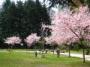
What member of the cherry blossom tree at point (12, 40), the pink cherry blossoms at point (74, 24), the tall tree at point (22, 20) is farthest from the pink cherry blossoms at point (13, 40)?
the pink cherry blossoms at point (74, 24)

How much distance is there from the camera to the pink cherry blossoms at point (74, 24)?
3425 cm

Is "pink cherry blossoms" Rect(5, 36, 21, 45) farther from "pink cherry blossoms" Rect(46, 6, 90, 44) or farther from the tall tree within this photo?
"pink cherry blossoms" Rect(46, 6, 90, 44)

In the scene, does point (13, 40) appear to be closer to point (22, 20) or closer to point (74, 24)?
point (22, 20)

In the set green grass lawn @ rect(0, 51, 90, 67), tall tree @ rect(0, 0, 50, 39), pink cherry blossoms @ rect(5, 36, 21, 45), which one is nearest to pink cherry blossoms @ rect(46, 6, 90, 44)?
green grass lawn @ rect(0, 51, 90, 67)

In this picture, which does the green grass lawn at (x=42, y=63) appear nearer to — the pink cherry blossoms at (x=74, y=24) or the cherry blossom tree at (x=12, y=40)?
the pink cherry blossoms at (x=74, y=24)

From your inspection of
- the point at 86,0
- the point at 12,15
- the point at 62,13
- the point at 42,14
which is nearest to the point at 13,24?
the point at 12,15

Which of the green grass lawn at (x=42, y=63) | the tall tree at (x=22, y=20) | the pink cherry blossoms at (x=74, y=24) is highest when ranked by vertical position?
the tall tree at (x=22, y=20)

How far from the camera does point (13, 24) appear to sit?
101m

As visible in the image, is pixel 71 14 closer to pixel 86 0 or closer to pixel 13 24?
pixel 86 0

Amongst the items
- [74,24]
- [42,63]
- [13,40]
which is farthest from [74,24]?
[13,40]

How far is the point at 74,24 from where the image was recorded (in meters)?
34.5

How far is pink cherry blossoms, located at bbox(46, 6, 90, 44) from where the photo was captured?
34.2 meters

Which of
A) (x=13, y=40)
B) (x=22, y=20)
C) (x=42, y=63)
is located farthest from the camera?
(x=22, y=20)

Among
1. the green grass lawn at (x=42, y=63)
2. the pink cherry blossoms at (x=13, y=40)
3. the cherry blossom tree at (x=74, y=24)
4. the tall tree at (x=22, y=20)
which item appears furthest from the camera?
the tall tree at (x=22, y=20)
